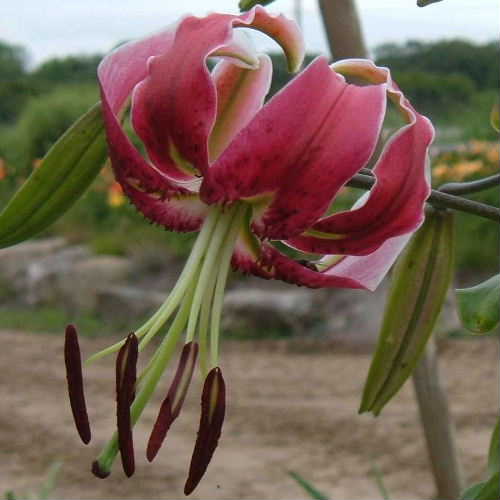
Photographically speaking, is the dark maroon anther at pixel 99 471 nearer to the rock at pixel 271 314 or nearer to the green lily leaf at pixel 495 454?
the green lily leaf at pixel 495 454

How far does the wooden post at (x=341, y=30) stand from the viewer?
35.7 inches

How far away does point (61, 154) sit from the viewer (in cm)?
47

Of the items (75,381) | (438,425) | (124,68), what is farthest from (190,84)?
(438,425)

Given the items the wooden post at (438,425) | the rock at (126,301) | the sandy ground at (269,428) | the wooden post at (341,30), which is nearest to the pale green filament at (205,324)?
the wooden post at (341,30)

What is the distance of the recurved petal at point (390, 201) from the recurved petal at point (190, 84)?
44 millimetres

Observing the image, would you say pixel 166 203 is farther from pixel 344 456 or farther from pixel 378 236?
pixel 344 456

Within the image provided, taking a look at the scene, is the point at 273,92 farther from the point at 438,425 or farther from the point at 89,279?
the point at 89,279

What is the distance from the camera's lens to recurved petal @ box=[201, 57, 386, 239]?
1.30 ft

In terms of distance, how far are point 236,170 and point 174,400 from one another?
0.34 feet

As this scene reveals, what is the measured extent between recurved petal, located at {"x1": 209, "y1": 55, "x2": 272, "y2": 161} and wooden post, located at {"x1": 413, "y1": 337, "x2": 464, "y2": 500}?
647 mm

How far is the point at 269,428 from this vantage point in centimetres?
267

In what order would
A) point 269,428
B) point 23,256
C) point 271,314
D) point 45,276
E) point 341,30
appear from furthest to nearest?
point 23,256 → point 45,276 → point 271,314 → point 269,428 → point 341,30

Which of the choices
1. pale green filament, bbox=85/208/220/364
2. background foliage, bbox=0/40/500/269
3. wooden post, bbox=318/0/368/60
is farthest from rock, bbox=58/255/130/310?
pale green filament, bbox=85/208/220/364

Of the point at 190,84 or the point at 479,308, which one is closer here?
the point at 190,84
